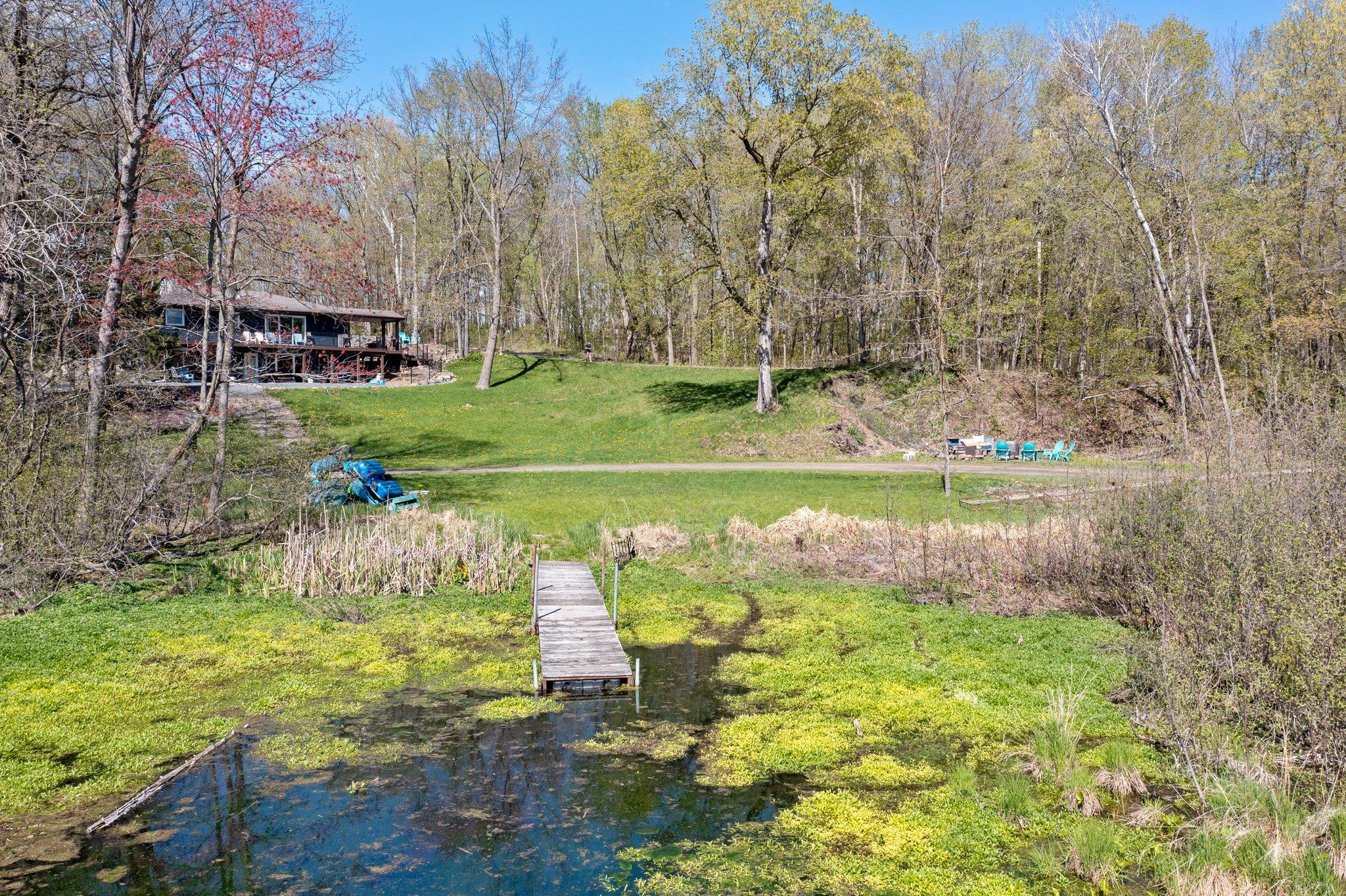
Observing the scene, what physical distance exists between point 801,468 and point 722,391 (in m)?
11.4

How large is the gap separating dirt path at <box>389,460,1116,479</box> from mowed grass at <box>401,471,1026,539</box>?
0.74 metres

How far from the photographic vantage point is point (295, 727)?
34.9ft

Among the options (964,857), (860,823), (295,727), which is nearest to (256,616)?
(295,727)

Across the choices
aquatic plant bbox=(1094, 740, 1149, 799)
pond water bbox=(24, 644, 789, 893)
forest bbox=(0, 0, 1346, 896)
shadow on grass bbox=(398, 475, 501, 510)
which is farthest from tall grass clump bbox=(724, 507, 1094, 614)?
pond water bbox=(24, 644, 789, 893)

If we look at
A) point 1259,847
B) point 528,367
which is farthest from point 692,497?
point 528,367

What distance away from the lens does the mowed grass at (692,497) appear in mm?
20766

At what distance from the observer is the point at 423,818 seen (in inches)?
336

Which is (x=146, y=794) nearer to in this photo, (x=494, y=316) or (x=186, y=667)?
(x=186, y=667)

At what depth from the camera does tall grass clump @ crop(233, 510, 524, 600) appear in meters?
15.8

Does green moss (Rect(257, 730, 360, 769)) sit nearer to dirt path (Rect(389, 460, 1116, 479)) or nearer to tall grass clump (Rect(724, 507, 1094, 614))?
tall grass clump (Rect(724, 507, 1094, 614))

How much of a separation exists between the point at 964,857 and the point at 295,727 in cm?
808

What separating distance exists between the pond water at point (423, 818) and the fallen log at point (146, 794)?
98 millimetres

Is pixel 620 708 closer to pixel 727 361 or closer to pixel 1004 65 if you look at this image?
pixel 1004 65

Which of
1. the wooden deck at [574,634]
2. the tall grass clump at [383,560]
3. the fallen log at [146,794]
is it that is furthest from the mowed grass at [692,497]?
the fallen log at [146,794]
